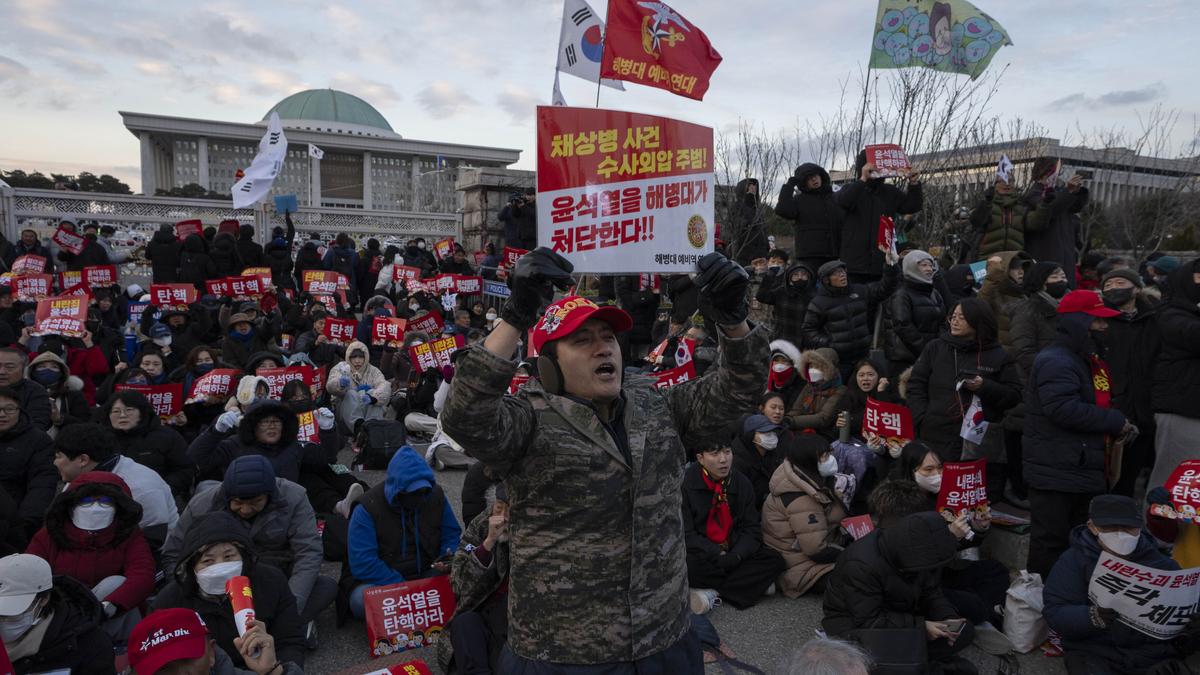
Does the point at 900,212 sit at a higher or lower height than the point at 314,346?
higher

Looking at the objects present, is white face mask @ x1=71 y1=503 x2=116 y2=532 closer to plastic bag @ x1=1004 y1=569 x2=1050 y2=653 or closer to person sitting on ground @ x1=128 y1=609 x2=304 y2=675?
person sitting on ground @ x1=128 y1=609 x2=304 y2=675

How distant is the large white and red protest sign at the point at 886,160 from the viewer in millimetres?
8172

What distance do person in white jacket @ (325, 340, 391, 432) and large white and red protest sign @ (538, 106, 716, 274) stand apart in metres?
5.79

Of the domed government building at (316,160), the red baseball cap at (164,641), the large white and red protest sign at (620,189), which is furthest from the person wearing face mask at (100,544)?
the domed government building at (316,160)

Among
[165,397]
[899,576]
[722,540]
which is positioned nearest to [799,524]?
[722,540]

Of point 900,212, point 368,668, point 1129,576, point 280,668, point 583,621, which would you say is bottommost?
point 368,668

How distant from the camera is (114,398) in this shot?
5836 mm

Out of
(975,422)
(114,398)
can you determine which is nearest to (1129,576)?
(975,422)

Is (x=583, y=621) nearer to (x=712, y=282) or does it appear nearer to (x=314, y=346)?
(x=712, y=282)

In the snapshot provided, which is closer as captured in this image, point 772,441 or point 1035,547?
point 1035,547

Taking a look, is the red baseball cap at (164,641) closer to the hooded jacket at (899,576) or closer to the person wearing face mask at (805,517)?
the hooded jacket at (899,576)

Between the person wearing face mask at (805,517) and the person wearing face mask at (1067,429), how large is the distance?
1.29 meters

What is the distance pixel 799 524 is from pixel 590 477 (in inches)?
150

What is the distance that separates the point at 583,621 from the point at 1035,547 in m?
3.98
